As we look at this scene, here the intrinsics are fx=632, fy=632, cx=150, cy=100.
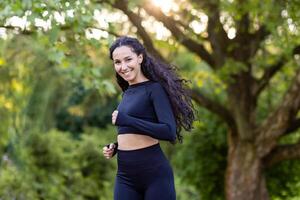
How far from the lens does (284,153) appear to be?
27.0ft

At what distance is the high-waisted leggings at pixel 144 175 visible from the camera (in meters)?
3.23

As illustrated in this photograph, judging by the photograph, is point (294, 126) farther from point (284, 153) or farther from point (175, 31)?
point (175, 31)

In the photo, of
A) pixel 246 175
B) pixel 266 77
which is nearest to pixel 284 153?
A: pixel 246 175

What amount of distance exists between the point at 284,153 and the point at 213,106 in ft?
3.63

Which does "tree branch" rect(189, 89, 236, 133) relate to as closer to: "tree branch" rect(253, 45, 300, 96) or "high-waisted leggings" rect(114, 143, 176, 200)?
"tree branch" rect(253, 45, 300, 96)

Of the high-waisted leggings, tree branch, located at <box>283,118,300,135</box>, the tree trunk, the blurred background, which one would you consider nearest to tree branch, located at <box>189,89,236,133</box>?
the blurred background

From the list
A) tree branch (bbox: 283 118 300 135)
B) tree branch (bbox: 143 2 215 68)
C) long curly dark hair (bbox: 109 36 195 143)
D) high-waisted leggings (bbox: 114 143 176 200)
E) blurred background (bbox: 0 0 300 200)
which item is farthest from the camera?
tree branch (bbox: 283 118 300 135)

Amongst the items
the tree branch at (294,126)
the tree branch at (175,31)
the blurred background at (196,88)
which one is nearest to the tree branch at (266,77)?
the blurred background at (196,88)

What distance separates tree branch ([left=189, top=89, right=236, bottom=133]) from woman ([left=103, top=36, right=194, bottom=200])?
4.79 m

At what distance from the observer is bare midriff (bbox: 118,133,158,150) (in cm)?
323

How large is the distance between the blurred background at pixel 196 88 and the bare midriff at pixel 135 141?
223 centimetres

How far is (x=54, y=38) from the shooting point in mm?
5340

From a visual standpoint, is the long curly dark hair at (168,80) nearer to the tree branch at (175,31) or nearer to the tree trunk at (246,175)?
the tree branch at (175,31)

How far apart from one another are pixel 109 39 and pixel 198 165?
4.09 metres
